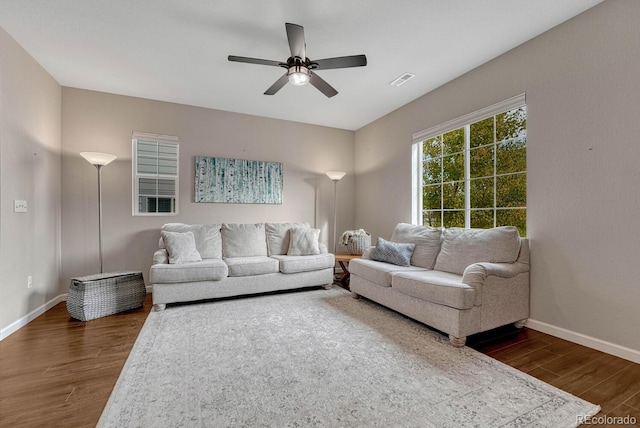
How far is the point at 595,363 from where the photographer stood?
81.6 inches

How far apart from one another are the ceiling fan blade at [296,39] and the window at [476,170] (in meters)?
2.18

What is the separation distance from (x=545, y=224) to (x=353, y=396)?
2383 mm

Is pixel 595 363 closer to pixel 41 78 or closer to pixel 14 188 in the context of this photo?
pixel 14 188

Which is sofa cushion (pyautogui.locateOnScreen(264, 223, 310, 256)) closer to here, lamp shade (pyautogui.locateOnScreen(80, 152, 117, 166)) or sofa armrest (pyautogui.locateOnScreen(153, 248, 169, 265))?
sofa armrest (pyautogui.locateOnScreen(153, 248, 169, 265))

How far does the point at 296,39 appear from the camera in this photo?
225 cm

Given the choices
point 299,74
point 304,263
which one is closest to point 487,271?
point 304,263

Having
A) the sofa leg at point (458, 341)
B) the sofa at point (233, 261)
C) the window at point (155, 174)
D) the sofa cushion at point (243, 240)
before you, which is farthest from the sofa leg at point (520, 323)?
the window at point (155, 174)

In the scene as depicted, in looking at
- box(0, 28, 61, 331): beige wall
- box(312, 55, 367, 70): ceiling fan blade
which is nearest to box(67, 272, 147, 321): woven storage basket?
box(0, 28, 61, 331): beige wall

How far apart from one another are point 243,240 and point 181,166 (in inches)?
59.3

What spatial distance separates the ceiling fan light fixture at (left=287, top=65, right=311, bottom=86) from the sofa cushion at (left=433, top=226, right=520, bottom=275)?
2341mm

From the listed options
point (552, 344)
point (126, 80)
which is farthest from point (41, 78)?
point (552, 344)

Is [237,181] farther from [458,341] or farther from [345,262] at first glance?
[458,341]

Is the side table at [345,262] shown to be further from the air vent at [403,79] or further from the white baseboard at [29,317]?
the white baseboard at [29,317]

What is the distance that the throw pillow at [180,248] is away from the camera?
344 centimetres
